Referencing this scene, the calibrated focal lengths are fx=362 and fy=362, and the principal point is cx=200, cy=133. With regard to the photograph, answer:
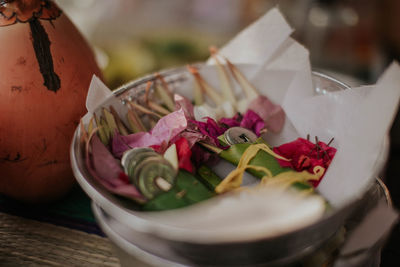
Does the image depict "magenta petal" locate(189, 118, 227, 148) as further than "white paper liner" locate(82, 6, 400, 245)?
Yes

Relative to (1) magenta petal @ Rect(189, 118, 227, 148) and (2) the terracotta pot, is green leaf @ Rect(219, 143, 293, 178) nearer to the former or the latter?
(1) magenta petal @ Rect(189, 118, 227, 148)

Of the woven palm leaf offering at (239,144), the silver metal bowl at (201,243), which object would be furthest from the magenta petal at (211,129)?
the silver metal bowl at (201,243)

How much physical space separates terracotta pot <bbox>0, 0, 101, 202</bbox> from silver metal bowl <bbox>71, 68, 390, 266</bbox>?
3.1 inches

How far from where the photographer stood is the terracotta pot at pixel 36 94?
1.23 feet

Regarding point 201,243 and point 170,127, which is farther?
point 170,127

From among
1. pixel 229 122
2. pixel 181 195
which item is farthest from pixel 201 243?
pixel 229 122

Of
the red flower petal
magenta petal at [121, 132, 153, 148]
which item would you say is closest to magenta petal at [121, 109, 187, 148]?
magenta petal at [121, 132, 153, 148]

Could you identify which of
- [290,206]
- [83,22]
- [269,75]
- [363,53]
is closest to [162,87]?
[269,75]

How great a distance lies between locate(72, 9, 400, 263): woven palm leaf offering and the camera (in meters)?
0.26

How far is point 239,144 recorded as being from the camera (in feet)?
1.15

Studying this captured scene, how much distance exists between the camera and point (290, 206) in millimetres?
254

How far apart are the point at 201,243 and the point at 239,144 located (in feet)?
0.44

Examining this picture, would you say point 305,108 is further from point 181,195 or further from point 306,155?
point 181,195

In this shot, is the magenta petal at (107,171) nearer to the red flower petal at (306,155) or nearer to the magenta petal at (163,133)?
the magenta petal at (163,133)
